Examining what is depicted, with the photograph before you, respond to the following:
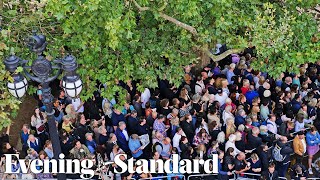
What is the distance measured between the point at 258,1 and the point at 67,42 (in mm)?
4289

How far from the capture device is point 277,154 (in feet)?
38.6

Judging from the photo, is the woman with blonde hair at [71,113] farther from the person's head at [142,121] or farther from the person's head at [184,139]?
the person's head at [184,139]

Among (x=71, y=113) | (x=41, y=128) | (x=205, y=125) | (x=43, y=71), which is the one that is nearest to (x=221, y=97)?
(x=205, y=125)

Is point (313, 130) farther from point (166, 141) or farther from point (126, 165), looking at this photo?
point (126, 165)

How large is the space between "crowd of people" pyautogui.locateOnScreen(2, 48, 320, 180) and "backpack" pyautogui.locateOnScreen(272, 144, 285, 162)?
0.02 meters

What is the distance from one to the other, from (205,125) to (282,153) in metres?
1.92

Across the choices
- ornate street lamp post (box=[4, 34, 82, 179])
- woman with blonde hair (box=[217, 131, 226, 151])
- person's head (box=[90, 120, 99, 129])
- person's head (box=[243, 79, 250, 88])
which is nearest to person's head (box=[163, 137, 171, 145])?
woman with blonde hair (box=[217, 131, 226, 151])

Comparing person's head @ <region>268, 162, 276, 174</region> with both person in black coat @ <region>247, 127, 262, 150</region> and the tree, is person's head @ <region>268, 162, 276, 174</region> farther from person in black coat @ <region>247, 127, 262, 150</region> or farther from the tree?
the tree

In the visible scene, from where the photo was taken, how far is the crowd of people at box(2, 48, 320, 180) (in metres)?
11.3

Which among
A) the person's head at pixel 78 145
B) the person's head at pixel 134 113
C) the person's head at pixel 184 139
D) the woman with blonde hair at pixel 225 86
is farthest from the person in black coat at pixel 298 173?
the person's head at pixel 78 145

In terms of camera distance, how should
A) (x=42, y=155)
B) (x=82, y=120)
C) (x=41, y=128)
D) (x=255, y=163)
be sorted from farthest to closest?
(x=41, y=128) → (x=82, y=120) → (x=255, y=163) → (x=42, y=155)

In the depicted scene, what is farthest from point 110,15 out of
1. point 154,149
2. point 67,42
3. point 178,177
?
point 178,177

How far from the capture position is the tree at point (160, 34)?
1030 cm

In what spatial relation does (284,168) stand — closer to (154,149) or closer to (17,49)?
(154,149)
